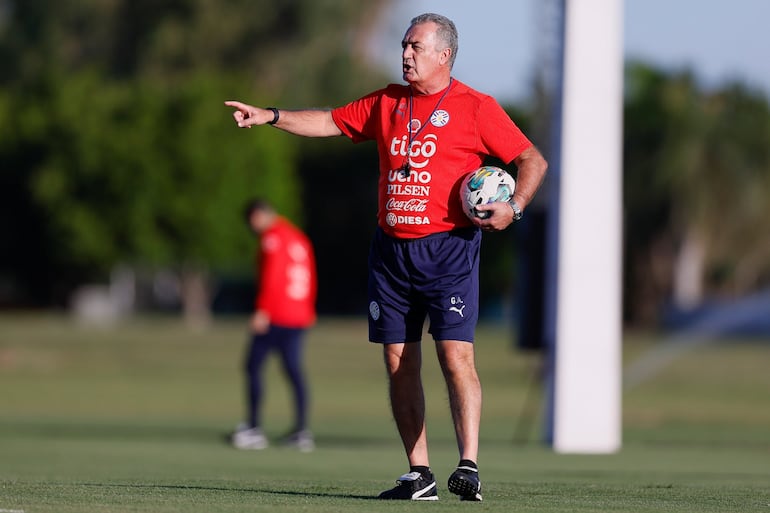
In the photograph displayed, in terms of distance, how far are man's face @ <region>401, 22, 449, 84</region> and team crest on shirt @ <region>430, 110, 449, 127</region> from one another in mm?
178

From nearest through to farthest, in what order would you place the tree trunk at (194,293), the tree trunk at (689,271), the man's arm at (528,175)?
the man's arm at (528,175), the tree trunk at (689,271), the tree trunk at (194,293)

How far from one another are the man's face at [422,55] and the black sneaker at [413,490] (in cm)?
197

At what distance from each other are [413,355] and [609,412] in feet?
24.0

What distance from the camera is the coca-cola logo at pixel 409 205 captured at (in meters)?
7.73

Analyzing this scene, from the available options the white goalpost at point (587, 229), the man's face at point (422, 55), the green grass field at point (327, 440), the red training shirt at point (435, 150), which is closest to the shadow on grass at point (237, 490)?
the green grass field at point (327, 440)

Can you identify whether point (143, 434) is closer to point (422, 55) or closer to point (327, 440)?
point (327, 440)

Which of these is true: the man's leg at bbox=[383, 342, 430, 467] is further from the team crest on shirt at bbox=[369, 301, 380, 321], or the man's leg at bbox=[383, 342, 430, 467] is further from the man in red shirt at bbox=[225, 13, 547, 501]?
the team crest on shirt at bbox=[369, 301, 380, 321]

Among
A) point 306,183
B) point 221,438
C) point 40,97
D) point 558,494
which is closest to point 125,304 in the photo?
point 306,183

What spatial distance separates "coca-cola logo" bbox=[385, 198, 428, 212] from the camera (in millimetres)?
7727

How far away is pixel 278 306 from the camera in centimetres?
1579

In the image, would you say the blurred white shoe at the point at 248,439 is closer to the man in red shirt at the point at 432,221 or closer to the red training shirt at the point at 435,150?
the man in red shirt at the point at 432,221

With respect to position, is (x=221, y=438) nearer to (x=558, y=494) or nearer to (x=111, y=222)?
(x=558, y=494)

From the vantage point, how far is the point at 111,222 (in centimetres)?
7088

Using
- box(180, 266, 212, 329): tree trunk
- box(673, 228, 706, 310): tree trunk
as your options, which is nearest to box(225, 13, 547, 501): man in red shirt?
box(673, 228, 706, 310): tree trunk
